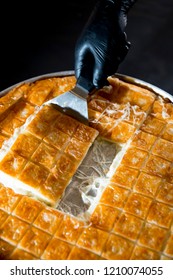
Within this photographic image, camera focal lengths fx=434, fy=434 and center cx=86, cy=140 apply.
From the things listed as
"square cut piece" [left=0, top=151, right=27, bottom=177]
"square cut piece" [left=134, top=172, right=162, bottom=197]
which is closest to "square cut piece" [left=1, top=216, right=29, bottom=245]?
"square cut piece" [left=0, top=151, right=27, bottom=177]

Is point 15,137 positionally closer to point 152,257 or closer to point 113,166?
point 113,166

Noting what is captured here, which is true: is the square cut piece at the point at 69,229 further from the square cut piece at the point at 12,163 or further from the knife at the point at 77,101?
the knife at the point at 77,101

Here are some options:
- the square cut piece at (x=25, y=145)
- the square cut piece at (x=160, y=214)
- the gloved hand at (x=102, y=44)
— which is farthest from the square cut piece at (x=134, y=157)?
the square cut piece at (x=25, y=145)

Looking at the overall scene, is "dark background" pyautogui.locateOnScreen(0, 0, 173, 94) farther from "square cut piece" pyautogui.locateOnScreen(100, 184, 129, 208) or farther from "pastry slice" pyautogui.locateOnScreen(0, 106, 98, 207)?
"square cut piece" pyautogui.locateOnScreen(100, 184, 129, 208)

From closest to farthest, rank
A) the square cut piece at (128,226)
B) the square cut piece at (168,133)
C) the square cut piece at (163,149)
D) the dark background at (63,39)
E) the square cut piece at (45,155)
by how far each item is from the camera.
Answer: the square cut piece at (128,226) < the square cut piece at (45,155) < the square cut piece at (163,149) < the square cut piece at (168,133) < the dark background at (63,39)

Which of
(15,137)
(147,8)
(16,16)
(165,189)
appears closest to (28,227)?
(15,137)
